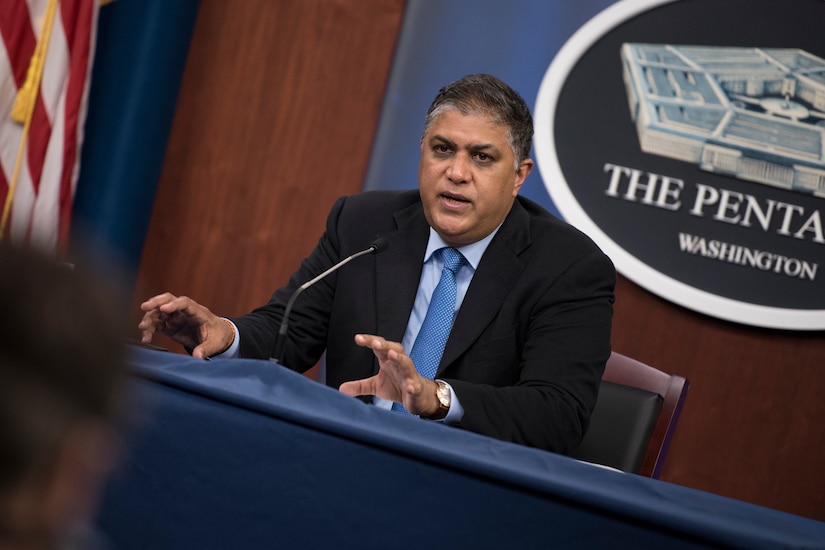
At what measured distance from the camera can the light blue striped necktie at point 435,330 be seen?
2.18 metres

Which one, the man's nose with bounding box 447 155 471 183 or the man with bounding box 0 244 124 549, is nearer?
the man with bounding box 0 244 124 549

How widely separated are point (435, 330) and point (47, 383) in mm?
1836

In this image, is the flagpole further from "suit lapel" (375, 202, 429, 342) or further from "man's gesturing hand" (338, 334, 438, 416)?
"man's gesturing hand" (338, 334, 438, 416)

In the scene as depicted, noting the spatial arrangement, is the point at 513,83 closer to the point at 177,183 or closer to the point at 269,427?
the point at 177,183

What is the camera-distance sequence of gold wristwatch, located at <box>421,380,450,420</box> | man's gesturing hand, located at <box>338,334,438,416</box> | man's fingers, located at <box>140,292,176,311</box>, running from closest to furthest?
1. man's gesturing hand, located at <box>338,334,438,416</box>
2. gold wristwatch, located at <box>421,380,450,420</box>
3. man's fingers, located at <box>140,292,176,311</box>

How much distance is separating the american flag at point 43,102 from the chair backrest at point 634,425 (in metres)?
1.90

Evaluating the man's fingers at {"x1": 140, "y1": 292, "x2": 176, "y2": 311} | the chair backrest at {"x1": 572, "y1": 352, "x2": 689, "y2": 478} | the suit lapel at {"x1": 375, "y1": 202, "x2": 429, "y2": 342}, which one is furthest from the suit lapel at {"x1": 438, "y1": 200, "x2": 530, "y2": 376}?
the man's fingers at {"x1": 140, "y1": 292, "x2": 176, "y2": 311}

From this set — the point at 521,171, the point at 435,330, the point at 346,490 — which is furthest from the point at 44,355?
the point at 521,171

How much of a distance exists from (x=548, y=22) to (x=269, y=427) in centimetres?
254

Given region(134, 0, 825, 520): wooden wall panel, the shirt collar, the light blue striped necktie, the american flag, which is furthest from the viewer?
region(134, 0, 825, 520): wooden wall panel

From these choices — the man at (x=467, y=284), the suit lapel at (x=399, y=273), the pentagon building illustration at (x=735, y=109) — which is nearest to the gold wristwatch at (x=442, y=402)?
the man at (x=467, y=284)

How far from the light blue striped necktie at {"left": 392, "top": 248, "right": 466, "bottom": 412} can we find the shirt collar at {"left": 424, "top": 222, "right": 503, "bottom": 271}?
8cm

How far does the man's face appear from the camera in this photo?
88.9 inches

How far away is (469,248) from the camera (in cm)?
232
